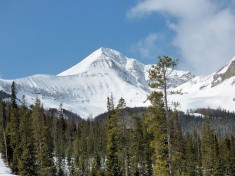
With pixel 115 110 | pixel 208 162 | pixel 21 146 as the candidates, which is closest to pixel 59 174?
pixel 21 146

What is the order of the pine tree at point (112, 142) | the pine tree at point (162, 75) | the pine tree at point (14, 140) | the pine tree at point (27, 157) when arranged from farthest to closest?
the pine tree at point (14, 140)
the pine tree at point (27, 157)
the pine tree at point (112, 142)
the pine tree at point (162, 75)

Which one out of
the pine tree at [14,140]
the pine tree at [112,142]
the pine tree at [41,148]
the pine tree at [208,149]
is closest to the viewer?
the pine tree at [112,142]

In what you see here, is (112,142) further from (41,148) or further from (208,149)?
(208,149)

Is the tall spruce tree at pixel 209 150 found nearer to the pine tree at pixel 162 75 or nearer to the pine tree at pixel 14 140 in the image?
the pine tree at pixel 14 140

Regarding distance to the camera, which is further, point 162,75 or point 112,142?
point 112,142

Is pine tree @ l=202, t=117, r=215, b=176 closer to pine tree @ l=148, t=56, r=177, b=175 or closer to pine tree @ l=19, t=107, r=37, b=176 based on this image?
pine tree @ l=19, t=107, r=37, b=176

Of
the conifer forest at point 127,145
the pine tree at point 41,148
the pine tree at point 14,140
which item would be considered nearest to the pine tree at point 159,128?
the conifer forest at point 127,145

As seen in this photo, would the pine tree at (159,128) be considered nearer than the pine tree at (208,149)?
Yes

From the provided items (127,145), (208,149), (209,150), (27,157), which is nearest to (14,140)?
(27,157)

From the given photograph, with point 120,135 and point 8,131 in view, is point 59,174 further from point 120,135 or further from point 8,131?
point 120,135

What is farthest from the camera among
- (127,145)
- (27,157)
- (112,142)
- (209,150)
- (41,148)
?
(209,150)

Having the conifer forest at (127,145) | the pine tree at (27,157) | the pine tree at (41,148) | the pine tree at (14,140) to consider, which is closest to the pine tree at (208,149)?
the conifer forest at (127,145)

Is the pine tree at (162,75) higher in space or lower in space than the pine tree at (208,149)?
higher

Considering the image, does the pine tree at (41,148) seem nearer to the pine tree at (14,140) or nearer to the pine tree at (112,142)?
the pine tree at (14,140)
